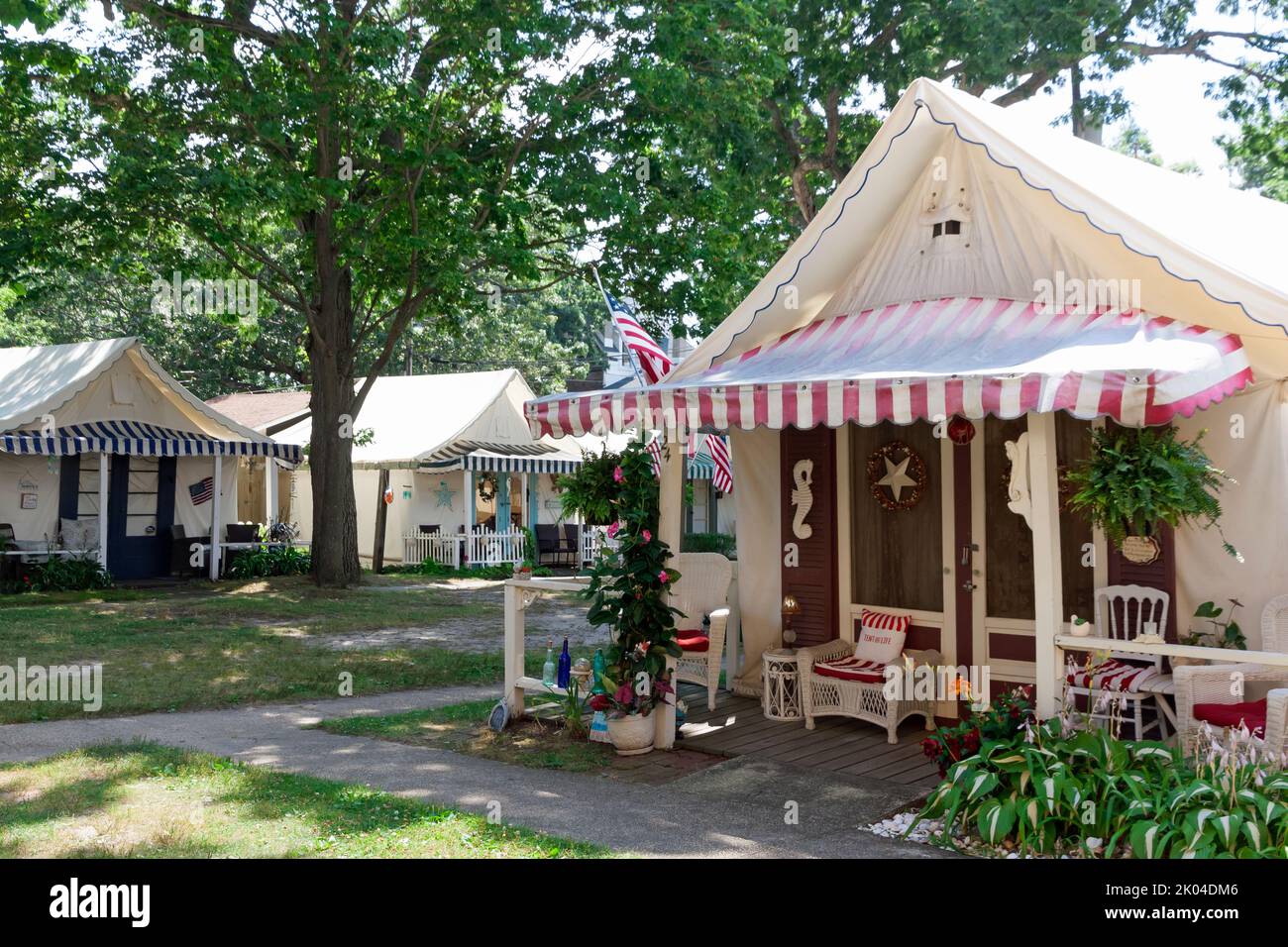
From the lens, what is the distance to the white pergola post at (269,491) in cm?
2664

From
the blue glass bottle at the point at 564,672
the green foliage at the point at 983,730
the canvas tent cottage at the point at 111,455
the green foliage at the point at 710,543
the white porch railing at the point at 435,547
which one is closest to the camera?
the green foliage at the point at 983,730

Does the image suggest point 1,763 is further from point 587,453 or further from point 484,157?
point 484,157

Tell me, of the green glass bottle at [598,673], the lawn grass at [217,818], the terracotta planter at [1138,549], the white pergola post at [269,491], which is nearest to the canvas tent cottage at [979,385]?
the terracotta planter at [1138,549]

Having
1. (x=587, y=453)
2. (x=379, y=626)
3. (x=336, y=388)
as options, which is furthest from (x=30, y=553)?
(x=587, y=453)

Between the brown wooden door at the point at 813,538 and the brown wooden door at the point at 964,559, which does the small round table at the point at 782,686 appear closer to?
the brown wooden door at the point at 813,538

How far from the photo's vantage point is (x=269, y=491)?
27094mm

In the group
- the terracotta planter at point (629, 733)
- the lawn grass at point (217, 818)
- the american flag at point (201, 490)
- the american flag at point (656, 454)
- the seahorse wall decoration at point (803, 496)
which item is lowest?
the lawn grass at point (217, 818)

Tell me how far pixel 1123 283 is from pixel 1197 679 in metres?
2.41

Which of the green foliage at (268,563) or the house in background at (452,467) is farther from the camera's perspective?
the house in background at (452,467)

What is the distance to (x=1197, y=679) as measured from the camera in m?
6.36

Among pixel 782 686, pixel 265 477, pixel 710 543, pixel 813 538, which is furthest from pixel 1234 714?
pixel 265 477

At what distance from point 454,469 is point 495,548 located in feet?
6.84

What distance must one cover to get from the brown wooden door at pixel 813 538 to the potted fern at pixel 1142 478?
292cm

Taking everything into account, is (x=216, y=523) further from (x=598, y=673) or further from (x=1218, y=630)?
(x=1218, y=630)
